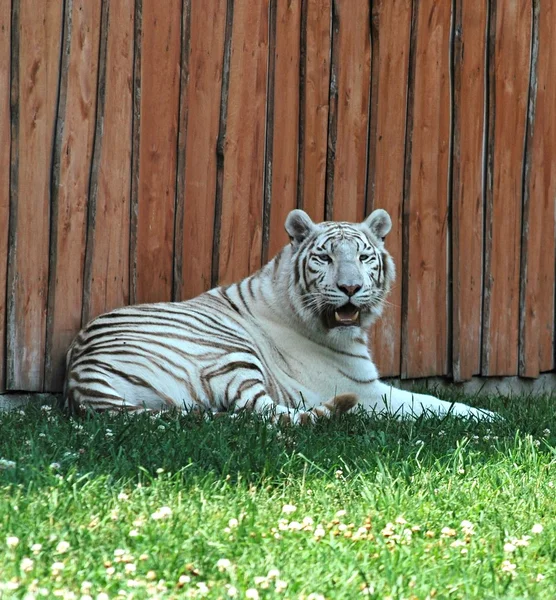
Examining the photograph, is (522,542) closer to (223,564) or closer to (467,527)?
(467,527)

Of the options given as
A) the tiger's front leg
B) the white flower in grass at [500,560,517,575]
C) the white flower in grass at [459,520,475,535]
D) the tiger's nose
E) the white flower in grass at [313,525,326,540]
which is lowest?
the tiger's front leg

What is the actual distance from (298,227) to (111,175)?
1.14 meters

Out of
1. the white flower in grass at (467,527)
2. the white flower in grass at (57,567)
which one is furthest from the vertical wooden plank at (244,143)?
the white flower in grass at (57,567)

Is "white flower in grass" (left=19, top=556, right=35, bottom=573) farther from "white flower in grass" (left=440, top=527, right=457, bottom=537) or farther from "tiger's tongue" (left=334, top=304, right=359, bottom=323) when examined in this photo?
"tiger's tongue" (left=334, top=304, right=359, bottom=323)

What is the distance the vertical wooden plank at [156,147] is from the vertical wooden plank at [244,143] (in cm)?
40

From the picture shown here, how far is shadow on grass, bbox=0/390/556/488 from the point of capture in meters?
3.85

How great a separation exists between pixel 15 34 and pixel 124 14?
0.72 meters

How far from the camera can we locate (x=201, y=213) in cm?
681

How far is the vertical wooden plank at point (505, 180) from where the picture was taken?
8438mm

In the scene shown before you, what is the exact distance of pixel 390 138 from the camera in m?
7.75

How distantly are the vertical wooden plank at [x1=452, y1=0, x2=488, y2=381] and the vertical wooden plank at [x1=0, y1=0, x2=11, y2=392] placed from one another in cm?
351

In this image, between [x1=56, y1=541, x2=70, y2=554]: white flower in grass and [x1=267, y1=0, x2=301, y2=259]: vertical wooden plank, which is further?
[x1=267, y1=0, x2=301, y2=259]: vertical wooden plank

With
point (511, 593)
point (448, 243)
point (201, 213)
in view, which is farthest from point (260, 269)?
point (511, 593)

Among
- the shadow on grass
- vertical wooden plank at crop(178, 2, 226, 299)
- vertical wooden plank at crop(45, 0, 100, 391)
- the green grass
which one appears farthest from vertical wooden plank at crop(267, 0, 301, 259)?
the green grass
